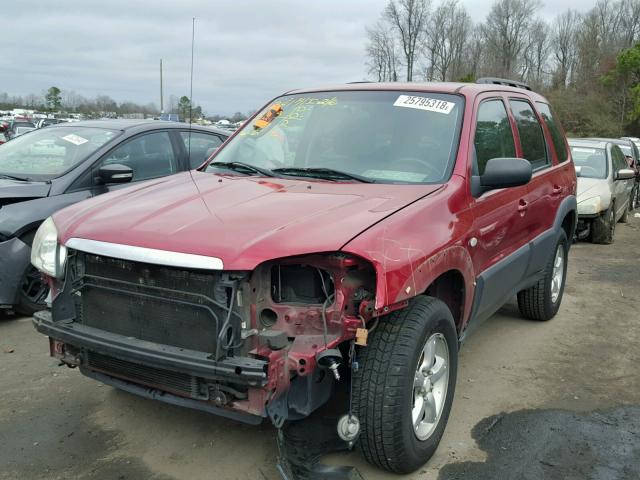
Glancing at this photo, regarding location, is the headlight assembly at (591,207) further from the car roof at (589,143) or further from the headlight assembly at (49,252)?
the headlight assembly at (49,252)

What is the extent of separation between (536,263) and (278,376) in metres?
2.88

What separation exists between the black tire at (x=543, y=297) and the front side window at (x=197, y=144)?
3480 mm

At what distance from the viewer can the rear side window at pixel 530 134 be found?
459 centimetres

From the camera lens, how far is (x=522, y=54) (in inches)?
2603

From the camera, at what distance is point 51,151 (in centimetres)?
577

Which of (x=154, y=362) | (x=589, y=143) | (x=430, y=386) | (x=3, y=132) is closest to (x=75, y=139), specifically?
(x=154, y=362)

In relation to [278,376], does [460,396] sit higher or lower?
lower

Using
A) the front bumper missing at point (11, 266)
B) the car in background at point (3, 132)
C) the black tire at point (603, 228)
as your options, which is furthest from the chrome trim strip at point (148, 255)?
the car in background at point (3, 132)

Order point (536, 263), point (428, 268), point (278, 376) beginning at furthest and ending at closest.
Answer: point (536, 263), point (428, 268), point (278, 376)

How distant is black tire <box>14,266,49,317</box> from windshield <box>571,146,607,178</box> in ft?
27.7

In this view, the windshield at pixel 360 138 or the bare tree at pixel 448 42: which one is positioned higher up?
the bare tree at pixel 448 42

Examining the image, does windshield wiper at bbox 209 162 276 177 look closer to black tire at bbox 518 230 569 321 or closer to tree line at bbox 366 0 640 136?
black tire at bbox 518 230 569 321

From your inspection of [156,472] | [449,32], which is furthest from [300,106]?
[449,32]

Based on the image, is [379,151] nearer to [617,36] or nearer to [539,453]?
[539,453]
